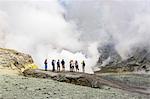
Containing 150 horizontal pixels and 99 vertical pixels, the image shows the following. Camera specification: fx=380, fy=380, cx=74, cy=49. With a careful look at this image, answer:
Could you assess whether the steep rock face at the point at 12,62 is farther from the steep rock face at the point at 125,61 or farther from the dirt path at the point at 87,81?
the steep rock face at the point at 125,61

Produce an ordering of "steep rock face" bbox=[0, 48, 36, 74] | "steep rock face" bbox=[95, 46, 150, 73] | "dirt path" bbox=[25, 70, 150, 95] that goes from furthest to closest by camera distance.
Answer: "steep rock face" bbox=[95, 46, 150, 73] < "steep rock face" bbox=[0, 48, 36, 74] < "dirt path" bbox=[25, 70, 150, 95]

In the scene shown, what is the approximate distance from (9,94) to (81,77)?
13615 mm

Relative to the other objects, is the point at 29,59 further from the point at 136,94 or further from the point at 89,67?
the point at 89,67

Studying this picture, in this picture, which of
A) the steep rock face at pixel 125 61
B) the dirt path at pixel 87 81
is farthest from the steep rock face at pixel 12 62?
the steep rock face at pixel 125 61

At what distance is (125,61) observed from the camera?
117938 millimetres

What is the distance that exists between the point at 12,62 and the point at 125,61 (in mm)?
72023

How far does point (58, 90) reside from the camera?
109ft

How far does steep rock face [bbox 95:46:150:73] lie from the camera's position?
108 m

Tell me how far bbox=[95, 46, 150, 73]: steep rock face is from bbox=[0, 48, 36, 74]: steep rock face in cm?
5125

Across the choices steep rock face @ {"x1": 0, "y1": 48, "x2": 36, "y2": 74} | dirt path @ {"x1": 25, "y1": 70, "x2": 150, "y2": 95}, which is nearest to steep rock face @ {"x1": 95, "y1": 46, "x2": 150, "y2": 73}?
steep rock face @ {"x1": 0, "y1": 48, "x2": 36, "y2": 74}

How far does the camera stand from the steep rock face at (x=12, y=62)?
4774 cm

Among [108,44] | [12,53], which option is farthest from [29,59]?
[108,44]

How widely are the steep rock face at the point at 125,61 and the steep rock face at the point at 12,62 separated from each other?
51247 millimetres

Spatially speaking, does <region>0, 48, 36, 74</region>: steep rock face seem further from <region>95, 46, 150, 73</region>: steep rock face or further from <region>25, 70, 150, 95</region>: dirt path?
<region>95, 46, 150, 73</region>: steep rock face
